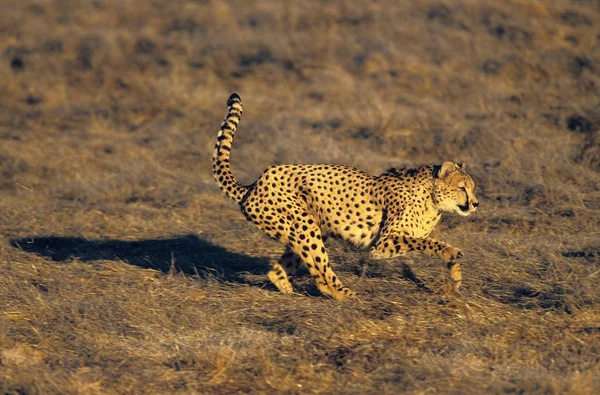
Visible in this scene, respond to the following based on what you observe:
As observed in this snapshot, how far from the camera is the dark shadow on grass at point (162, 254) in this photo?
6820 mm

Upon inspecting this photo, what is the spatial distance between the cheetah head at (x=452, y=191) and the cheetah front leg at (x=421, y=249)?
31 cm

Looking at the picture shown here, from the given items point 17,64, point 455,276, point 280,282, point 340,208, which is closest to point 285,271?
point 280,282

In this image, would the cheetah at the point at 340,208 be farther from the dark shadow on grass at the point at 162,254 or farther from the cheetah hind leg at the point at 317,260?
the dark shadow on grass at the point at 162,254

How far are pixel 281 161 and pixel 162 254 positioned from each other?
2.86m

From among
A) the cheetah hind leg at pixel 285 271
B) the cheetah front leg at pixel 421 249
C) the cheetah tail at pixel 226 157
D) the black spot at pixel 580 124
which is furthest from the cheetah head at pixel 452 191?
the black spot at pixel 580 124

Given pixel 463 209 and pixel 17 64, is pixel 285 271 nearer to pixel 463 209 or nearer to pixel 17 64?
pixel 463 209

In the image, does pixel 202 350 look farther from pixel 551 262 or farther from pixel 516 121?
pixel 516 121

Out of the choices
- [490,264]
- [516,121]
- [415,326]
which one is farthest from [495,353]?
[516,121]

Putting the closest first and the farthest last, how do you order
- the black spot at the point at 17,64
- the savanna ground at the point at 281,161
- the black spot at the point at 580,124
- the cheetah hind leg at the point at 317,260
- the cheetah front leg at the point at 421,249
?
the savanna ground at the point at 281,161
the cheetah front leg at the point at 421,249
the cheetah hind leg at the point at 317,260
the black spot at the point at 580,124
the black spot at the point at 17,64

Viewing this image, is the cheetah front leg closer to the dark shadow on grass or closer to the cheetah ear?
the cheetah ear

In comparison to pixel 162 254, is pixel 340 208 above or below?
above

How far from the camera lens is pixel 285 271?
632cm

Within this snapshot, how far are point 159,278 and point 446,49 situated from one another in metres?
7.98

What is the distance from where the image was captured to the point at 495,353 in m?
5.10
